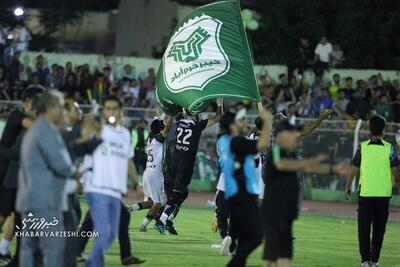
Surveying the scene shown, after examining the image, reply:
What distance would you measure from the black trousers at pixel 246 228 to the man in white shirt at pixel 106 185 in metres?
1.37

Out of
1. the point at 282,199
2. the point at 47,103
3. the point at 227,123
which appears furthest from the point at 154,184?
the point at 47,103

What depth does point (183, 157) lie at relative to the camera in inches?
851

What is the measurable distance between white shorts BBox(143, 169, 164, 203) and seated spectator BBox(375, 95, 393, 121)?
40.9ft

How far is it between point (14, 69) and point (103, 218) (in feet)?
74.6

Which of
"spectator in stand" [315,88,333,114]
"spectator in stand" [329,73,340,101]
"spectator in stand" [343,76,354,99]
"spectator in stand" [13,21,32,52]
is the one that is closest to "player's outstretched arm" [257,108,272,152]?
"spectator in stand" [315,88,333,114]

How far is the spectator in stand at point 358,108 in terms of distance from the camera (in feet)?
109

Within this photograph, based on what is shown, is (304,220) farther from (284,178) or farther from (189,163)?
(284,178)

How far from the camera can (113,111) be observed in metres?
14.5

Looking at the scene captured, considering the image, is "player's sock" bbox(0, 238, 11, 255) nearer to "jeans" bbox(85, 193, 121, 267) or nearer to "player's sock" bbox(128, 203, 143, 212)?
"jeans" bbox(85, 193, 121, 267)

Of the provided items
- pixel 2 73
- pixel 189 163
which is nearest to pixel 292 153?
pixel 189 163

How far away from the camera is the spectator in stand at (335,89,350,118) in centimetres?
3416

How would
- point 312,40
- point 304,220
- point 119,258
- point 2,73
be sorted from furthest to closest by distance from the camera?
1. point 312,40
2. point 2,73
3. point 304,220
4. point 119,258

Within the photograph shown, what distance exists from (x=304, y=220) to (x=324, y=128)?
6.89 meters

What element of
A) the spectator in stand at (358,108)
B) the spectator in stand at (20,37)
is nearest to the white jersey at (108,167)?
the spectator in stand at (358,108)
